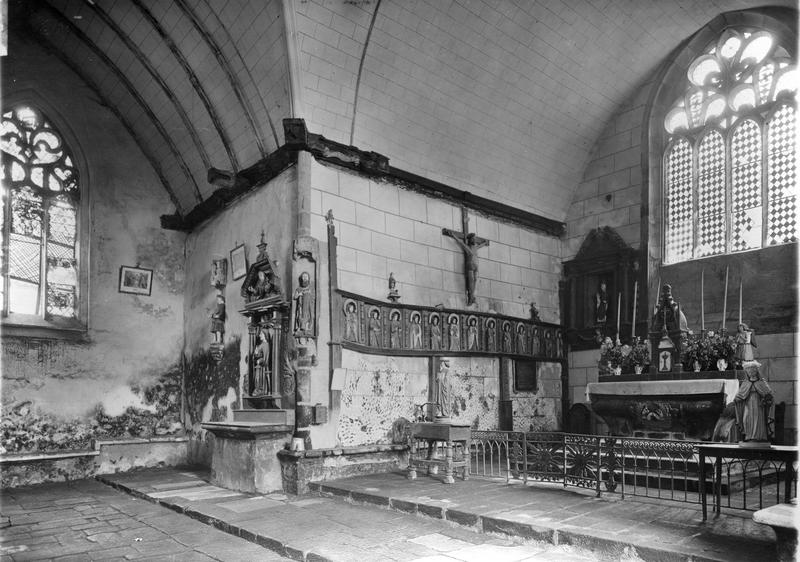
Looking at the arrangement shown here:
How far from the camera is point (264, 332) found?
833 centimetres

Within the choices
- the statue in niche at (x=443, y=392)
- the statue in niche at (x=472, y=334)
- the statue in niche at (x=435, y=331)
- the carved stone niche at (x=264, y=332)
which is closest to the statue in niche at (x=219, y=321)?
the carved stone niche at (x=264, y=332)

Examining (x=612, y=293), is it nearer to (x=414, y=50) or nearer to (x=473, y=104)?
(x=473, y=104)

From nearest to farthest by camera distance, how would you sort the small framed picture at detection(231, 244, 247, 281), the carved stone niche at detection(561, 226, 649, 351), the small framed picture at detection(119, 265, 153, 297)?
1. the small framed picture at detection(231, 244, 247, 281)
2. the carved stone niche at detection(561, 226, 649, 351)
3. the small framed picture at detection(119, 265, 153, 297)

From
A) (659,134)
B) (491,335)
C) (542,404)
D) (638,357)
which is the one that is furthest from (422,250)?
(659,134)

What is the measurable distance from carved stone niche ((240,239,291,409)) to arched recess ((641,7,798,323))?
615 cm

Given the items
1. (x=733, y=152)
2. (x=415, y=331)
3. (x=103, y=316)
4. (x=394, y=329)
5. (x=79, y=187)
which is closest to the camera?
(x=394, y=329)

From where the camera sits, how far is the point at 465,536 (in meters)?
5.16

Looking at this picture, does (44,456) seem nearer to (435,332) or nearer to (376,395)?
(376,395)

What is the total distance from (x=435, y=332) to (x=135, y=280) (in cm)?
537

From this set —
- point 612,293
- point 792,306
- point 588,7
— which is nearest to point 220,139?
point 588,7

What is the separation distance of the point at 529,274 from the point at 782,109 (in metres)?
4.59

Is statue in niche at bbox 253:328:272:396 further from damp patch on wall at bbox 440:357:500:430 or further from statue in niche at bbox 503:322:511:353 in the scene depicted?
statue in niche at bbox 503:322:511:353

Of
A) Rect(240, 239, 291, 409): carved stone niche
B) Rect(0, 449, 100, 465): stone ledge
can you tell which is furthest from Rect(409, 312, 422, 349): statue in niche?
Rect(0, 449, 100, 465): stone ledge

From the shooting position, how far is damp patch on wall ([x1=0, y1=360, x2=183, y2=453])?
9.27m
